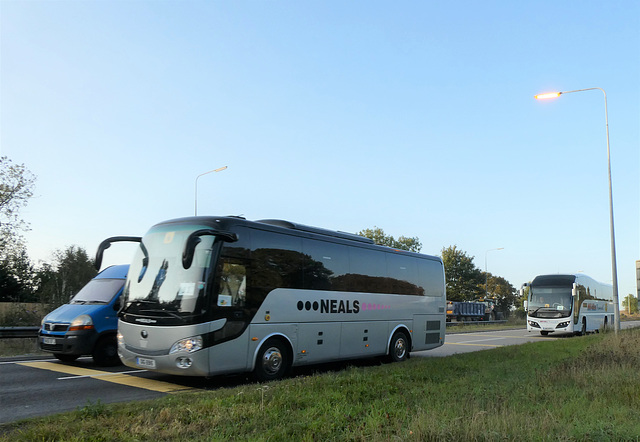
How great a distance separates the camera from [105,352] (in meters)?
11.9

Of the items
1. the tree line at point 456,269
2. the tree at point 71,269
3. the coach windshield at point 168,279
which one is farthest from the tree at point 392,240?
the coach windshield at point 168,279

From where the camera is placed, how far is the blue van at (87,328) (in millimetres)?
11383

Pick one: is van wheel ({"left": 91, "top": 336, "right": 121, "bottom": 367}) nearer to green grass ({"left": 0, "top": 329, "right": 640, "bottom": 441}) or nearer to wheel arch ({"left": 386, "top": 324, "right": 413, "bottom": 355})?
green grass ({"left": 0, "top": 329, "right": 640, "bottom": 441})

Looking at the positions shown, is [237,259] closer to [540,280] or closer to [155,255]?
[155,255]

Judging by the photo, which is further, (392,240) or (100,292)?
(392,240)

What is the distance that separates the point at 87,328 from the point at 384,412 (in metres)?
7.54

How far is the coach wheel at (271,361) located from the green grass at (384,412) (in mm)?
1254

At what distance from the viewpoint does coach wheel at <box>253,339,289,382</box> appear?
33.1 ft

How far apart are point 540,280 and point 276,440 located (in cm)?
2677

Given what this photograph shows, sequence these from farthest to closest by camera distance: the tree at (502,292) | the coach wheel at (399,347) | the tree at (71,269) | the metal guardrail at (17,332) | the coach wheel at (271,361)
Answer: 1. the tree at (502,292)
2. the tree at (71,269)
3. the metal guardrail at (17,332)
4. the coach wheel at (399,347)
5. the coach wheel at (271,361)

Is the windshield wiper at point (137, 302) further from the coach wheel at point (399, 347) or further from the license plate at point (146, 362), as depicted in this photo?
the coach wheel at point (399, 347)

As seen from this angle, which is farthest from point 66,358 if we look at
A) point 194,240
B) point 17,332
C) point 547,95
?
point 547,95

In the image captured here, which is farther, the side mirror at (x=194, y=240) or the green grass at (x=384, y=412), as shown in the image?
the side mirror at (x=194, y=240)

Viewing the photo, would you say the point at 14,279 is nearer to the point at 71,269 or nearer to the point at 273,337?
the point at 71,269
